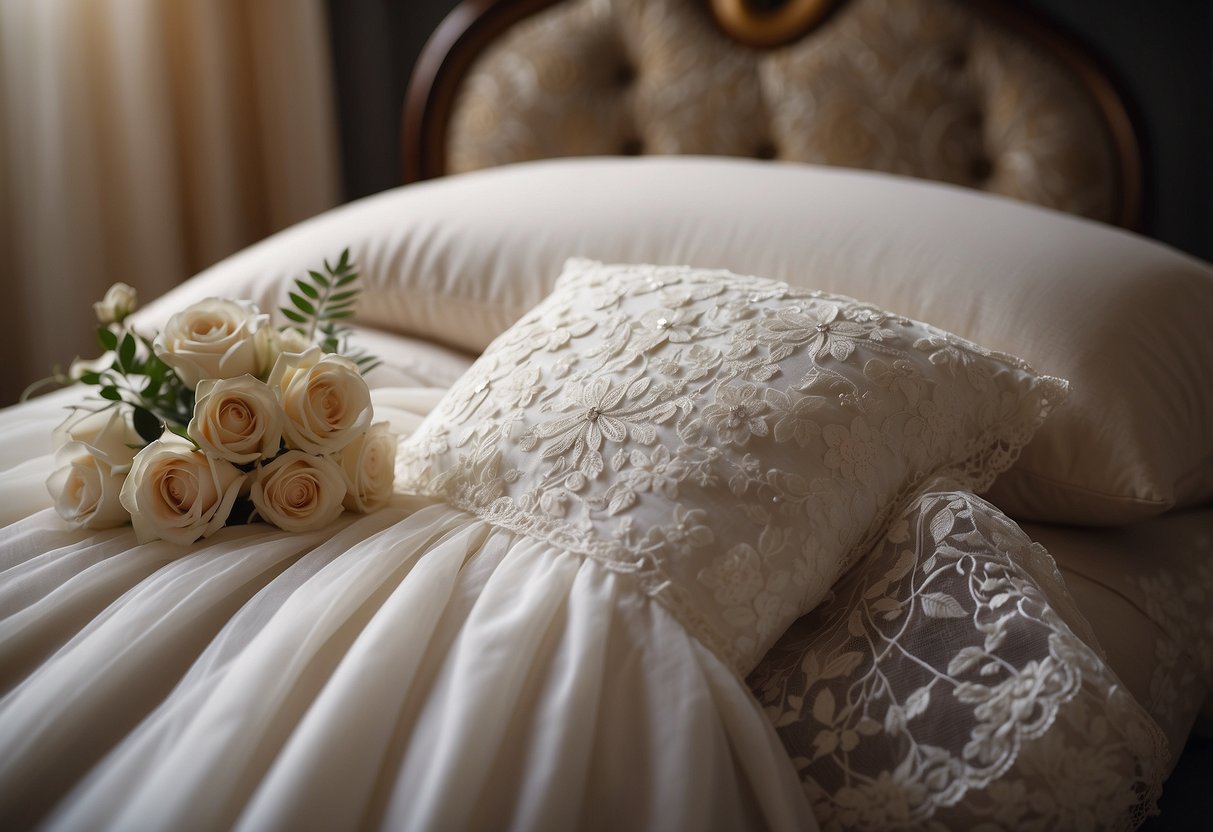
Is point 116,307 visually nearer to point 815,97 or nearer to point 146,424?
point 146,424

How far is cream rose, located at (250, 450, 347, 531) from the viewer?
59 centimetres

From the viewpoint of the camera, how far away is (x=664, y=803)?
0.42 m

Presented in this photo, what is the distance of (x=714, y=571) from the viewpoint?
0.51m

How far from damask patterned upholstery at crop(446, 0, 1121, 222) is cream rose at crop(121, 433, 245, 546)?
890mm

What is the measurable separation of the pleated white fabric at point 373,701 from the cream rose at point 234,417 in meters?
0.07

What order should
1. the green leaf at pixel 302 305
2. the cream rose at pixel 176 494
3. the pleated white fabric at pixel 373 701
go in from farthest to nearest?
the green leaf at pixel 302 305, the cream rose at pixel 176 494, the pleated white fabric at pixel 373 701

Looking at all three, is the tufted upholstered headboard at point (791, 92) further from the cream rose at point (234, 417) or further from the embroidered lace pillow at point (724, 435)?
the cream rose at point (234, 417)

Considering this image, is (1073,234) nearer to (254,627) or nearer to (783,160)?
(783,160)

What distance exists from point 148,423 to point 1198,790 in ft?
2.53

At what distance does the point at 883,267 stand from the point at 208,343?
1.79 feet

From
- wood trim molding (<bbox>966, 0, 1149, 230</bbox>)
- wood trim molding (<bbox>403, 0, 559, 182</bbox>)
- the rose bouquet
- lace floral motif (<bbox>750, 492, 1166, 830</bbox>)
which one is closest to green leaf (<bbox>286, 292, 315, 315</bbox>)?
the rose bouquet

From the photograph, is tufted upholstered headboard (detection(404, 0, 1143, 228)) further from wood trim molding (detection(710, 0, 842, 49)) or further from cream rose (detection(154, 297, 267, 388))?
cream rose (detection(154, 297, 267, 388))

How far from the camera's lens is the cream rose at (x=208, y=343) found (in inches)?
23.6

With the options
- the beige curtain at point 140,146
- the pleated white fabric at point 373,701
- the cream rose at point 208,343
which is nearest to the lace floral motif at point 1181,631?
the pleated white fabric at point 373,701
